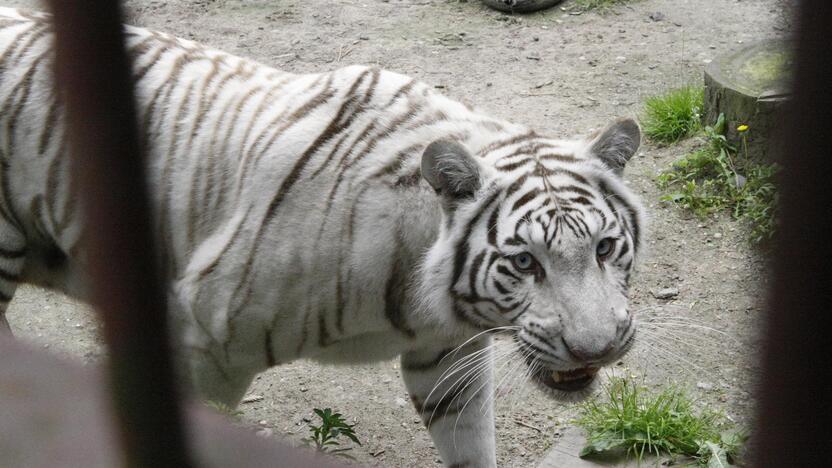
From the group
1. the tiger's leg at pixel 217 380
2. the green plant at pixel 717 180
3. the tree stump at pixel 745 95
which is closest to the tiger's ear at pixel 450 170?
the tiger's leg at pixel 217 380

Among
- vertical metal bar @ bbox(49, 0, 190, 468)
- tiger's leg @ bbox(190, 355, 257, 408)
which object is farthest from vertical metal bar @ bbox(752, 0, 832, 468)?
tiger's leg @ bbox(190, 355, 257, 408)

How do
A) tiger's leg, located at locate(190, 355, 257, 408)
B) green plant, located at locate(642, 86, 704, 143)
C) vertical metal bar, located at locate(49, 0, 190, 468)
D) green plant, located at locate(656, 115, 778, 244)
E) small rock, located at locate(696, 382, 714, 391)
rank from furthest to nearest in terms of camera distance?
green plant, located at locate(642, 86, 704, 143) < green plant, located at locate(656, 115, 778, 244) < small rock, located at locate(696, 382, 714, 391) < tiger's leg, located at locate(190, 355, 257, 408) < vertical metal bar, located at locate(49, 0, 190, 468)

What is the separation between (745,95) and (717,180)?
0.43 meters

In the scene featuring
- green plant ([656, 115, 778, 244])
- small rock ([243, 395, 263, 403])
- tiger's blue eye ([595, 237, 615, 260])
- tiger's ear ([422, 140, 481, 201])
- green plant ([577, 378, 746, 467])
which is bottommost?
small rock ([243, 395, 263, 403])

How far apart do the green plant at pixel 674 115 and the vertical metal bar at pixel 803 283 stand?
4677 mm

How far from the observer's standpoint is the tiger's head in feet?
8.06

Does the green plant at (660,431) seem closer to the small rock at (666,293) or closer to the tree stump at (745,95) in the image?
the small rock at (666,293)

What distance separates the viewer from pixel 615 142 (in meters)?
2.77

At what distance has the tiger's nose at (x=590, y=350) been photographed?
94.6 inches

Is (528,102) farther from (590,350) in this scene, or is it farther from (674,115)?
(590,350)

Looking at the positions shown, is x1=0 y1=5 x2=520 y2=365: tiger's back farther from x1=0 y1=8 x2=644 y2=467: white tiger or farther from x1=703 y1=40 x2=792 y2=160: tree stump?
x1=703 y1=40 x2=792 y2=160: tree stump

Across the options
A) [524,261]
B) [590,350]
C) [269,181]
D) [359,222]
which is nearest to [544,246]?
[524,261]

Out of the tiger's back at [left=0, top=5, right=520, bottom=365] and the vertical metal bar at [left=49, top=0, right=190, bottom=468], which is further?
the tiger's back at [left=0, top=5, right=520, bottom=365]

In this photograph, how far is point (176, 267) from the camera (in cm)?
311
